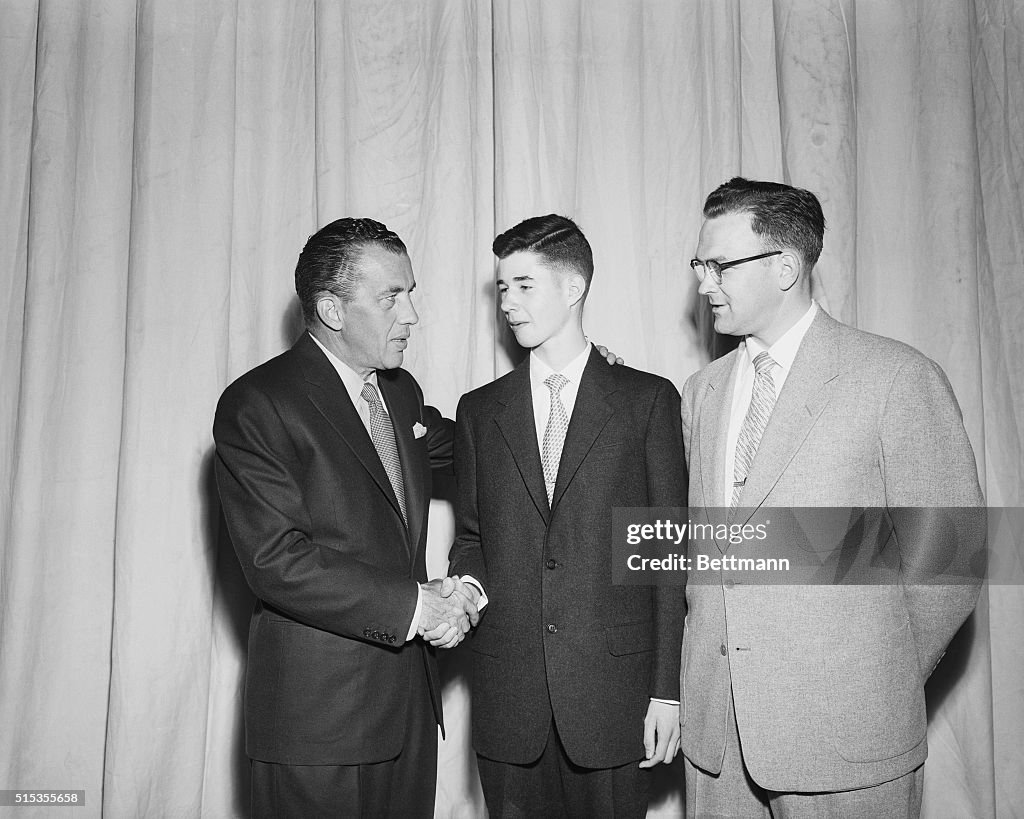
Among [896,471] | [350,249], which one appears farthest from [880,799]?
[350,249]

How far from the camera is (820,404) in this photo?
1.73m

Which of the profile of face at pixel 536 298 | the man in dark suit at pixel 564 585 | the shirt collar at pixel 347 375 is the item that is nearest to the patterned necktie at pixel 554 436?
the man in dark suit at pixel 564 585

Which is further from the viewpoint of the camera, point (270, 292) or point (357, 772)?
point (270, 292)

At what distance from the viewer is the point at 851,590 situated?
1707mm

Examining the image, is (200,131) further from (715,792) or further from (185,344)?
(715,792)

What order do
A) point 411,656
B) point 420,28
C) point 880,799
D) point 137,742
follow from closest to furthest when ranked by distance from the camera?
point 880,799, point 411,656, point 137,742, point 420,28

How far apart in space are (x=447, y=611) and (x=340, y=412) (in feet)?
1.66

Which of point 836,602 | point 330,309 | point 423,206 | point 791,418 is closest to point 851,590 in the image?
point 836,602

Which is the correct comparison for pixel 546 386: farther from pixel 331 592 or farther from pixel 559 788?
pixel 559 788

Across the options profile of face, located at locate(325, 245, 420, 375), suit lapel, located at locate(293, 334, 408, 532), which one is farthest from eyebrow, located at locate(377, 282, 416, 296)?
suit lapel, located at locate(293, 334, 408, 532)

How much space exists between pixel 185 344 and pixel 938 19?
2559 millimetres

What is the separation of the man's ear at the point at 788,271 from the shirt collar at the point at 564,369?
1.56 feet

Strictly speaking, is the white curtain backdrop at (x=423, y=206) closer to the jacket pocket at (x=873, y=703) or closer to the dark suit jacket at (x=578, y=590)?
the dark suit jacket at (x=578, y=590)

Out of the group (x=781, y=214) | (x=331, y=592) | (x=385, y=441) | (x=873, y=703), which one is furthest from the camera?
(x=385, y=441)
